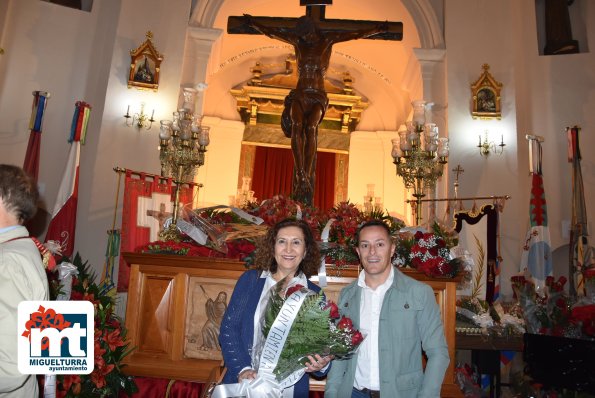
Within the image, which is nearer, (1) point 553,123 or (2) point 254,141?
(1) point 553,123

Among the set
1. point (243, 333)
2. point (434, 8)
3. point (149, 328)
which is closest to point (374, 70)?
point (434, 8)

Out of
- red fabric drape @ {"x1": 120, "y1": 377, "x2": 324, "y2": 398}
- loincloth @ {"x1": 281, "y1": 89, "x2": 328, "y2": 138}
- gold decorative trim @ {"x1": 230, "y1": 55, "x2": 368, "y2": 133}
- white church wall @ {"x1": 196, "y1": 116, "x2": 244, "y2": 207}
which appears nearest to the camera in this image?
red fabric drape @ {"x1": 120, "y1": 377, "x2": 324, "y2": 398}

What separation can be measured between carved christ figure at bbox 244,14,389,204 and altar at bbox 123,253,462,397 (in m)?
1.98

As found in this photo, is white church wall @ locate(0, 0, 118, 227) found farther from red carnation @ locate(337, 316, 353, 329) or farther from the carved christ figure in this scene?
Result: red carnation @ locate(337, 316, 353, 329)

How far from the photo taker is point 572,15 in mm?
9727

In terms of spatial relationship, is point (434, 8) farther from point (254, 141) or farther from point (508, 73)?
point (254, 141)

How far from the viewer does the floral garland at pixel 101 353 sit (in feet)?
9.51

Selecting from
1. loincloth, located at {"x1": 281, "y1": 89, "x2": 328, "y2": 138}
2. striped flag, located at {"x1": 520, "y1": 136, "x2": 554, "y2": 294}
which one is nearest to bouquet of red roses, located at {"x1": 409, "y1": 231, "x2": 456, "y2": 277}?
loincloth, located at {"x1": 281, "y1": 89, "x2": 328, "y2": 138}

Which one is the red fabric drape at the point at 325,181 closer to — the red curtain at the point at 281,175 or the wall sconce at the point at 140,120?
the red curtain at the point at 281,175

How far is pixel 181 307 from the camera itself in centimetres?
351

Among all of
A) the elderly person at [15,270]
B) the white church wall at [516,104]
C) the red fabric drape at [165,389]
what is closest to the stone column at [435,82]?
the white church wall at [516,104]

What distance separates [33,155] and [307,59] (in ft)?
14.0

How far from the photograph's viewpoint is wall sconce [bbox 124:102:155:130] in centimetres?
802

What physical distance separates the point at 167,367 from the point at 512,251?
616 cm
